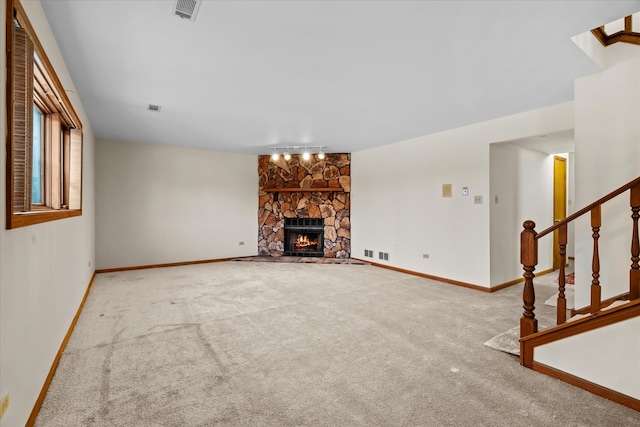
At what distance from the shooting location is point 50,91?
231cm

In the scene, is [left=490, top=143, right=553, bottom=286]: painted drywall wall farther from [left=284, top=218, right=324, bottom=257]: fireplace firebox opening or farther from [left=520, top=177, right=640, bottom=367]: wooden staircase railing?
[left=284, top=218, right=324, bottom=257]: fireplace firebox opening

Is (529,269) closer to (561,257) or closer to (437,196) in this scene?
(561,257)

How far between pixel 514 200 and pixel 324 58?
3853mm

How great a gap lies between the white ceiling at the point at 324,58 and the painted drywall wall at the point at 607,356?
79.5 inches

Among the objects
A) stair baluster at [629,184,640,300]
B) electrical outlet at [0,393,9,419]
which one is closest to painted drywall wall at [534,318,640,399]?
stair baluster at [629,184,640,300]

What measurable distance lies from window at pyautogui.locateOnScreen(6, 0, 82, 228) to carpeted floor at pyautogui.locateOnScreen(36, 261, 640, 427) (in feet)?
3.79

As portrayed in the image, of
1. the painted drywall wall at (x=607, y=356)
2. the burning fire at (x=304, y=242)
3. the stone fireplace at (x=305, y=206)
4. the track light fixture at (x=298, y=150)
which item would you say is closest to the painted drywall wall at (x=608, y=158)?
the painted drywall wall at (x=607, y=356)

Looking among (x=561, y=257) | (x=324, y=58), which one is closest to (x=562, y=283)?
(x=561, y=257)

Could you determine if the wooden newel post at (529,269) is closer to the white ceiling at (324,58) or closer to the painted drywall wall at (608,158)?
the painted drywall wall at (608,158)

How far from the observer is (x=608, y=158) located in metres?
2.90

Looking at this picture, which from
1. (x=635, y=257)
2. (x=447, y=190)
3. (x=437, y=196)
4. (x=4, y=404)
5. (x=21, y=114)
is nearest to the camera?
(x=4, y=404)

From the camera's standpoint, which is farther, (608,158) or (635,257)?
(608,158)

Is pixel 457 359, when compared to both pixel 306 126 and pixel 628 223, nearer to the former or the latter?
pixel 628 223

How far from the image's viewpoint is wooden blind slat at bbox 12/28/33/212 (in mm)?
1576
